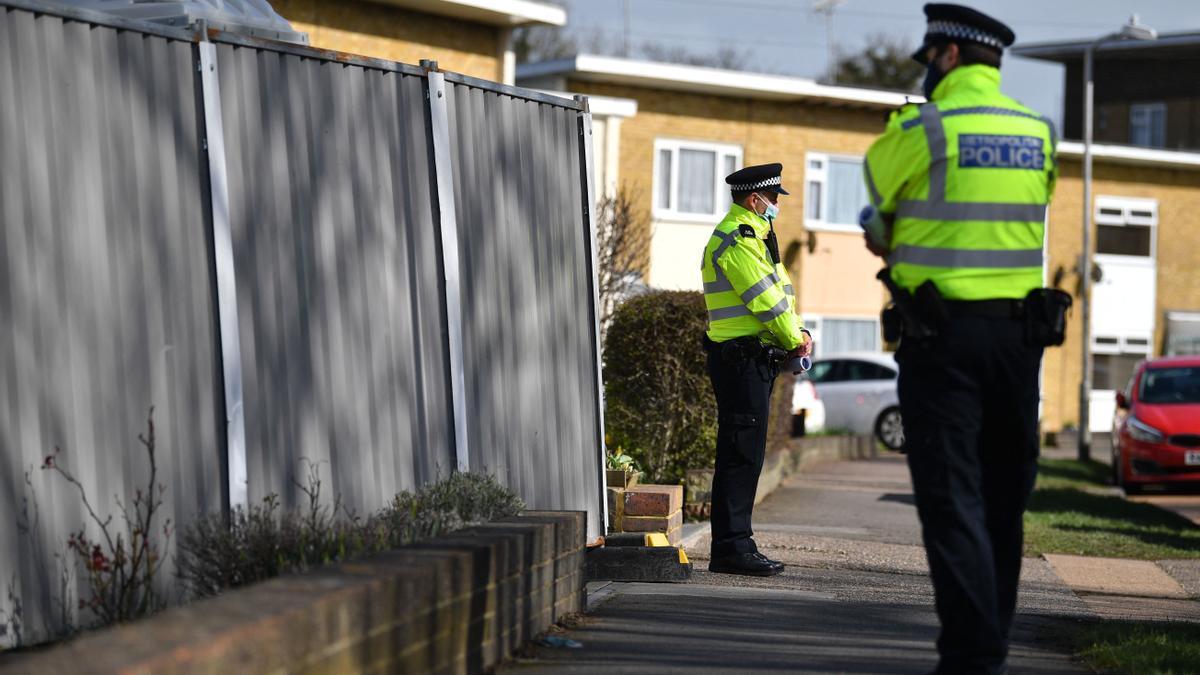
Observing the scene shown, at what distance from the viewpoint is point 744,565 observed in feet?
25.8

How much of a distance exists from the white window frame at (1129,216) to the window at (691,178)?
39.0ft

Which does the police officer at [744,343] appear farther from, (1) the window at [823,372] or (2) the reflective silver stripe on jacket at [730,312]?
(1) the window at [823,372]

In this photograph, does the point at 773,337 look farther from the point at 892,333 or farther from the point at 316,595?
the point at 316,595

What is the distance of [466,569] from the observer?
16.2 feet

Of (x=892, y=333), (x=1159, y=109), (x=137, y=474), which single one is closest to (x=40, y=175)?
(x=137, y=474)

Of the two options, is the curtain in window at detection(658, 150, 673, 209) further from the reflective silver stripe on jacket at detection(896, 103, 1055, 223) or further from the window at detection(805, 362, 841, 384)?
the reflective silver stripe on jacket at detection(896, 103, 1055, 223)

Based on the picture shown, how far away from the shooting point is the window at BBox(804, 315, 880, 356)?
113 feet

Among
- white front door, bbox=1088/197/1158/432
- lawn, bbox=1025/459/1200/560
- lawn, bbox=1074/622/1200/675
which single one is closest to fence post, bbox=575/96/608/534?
lawn, bbox=1074/622/1200/675

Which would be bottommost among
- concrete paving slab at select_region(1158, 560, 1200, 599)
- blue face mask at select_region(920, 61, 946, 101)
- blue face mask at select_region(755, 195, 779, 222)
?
concrete paving slab at select_region(1158, 560, 1200, 599)

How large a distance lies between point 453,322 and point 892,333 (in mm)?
2477

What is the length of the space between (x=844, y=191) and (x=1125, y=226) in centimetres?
1067

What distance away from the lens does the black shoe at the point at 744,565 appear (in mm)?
7848

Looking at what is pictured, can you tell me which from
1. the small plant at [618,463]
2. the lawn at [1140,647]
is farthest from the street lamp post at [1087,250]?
the lawn at [1140,647]

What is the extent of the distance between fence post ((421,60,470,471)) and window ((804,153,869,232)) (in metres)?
25.8
